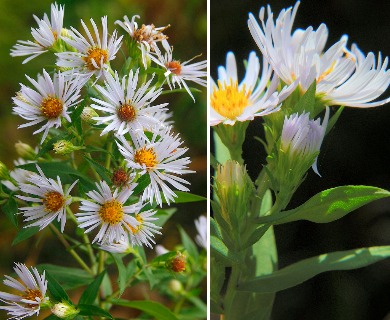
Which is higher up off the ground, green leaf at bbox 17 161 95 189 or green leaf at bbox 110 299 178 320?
green leaf at bbox 17 161 95 189

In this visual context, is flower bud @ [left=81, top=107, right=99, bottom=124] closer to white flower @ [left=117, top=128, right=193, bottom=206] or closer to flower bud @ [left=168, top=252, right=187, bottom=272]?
white flower @ [left=117, top=128, right=193, bottom=206]

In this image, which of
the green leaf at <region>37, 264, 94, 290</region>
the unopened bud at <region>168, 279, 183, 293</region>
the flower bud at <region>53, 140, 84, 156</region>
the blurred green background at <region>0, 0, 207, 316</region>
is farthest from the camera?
the blurred green background at <region>0, 0, 207, 316</region>

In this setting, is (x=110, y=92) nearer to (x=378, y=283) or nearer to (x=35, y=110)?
(x=35, y=110)

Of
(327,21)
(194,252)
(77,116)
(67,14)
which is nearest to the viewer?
(77,116)

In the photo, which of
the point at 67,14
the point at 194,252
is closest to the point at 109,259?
the point at 194,252

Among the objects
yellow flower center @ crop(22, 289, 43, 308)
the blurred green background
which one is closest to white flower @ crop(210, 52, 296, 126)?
yellow flower center @ crop(22, 289, 43, 308)

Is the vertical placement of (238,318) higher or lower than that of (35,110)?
lower

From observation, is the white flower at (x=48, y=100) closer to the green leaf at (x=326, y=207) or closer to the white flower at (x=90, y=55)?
the white flower at (x=90, y=55)
